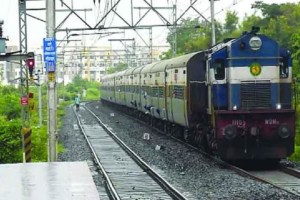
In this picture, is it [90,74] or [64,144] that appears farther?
[90,74]

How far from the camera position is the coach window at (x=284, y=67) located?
1645 cm

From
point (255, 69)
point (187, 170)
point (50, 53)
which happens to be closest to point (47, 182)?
point (187, 170)

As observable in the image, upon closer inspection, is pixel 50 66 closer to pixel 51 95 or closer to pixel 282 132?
pixel 51 95

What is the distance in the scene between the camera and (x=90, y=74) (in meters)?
158

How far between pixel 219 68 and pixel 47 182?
8.67 meters

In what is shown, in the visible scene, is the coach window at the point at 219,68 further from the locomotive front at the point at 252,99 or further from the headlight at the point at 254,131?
the headlight at the point at 254,131

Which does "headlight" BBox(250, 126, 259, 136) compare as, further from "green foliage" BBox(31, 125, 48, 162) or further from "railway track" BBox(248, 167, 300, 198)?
"green foliage" BBox(31, 125, 48, 162)

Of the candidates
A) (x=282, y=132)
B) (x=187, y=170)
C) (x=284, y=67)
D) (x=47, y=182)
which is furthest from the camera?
(x=187, y=170)

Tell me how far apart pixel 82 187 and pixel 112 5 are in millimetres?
15750

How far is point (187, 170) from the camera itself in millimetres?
16750


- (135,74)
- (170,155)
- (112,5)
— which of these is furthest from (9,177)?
(135,74)

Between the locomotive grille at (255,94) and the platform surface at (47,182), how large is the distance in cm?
642

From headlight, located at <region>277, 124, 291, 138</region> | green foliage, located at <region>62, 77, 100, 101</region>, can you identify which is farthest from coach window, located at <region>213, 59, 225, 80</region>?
green foliage, located at <region>62, 77, 100, 101</region>

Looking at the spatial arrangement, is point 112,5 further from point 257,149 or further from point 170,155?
point 257,149
